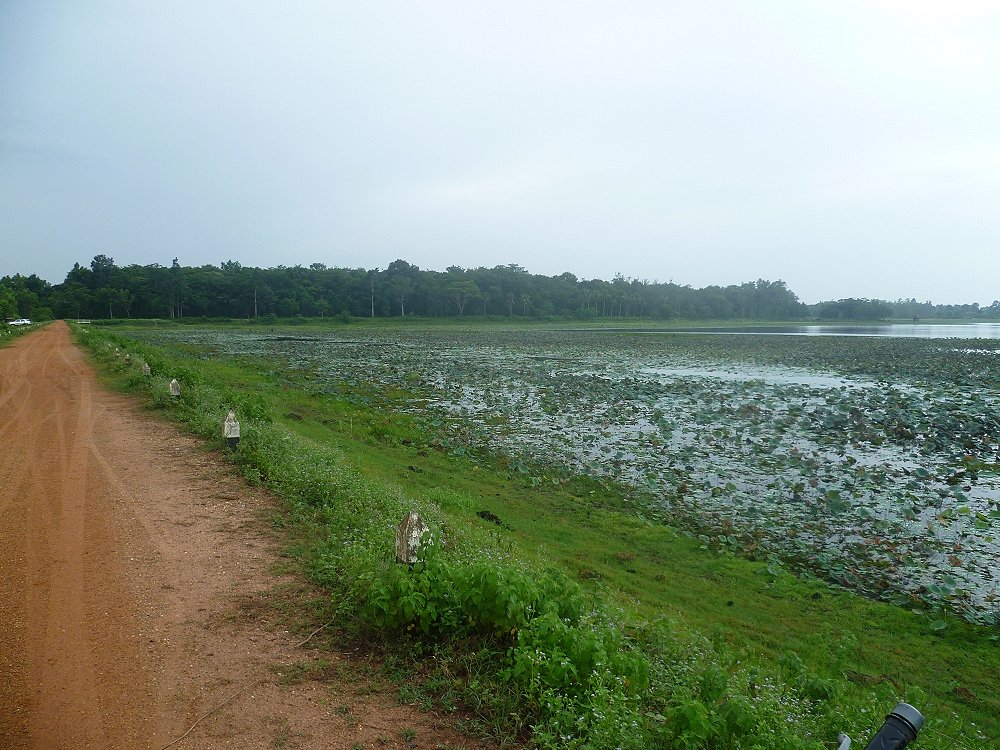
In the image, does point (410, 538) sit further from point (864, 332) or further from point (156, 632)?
point (864, 332)

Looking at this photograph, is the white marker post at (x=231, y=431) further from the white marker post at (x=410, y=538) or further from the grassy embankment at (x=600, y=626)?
the white marker post at (x=410, y=538)

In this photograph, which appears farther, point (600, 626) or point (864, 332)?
point (864, 332)

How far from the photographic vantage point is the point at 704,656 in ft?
16.3

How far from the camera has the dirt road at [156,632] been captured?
3.60 m

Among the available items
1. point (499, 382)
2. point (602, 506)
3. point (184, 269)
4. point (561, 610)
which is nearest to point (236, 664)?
point (561, 610)

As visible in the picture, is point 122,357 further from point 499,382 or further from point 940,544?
point 940,544

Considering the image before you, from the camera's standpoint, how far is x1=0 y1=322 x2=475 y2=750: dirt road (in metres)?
3.60

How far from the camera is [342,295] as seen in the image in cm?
9944

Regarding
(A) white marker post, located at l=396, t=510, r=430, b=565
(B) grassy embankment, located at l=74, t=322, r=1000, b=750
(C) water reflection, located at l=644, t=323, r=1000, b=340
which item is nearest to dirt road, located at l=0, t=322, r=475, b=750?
(B) grassy embankment, located at l=74, t=322, r=1000, b=750

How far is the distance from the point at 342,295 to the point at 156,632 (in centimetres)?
9913

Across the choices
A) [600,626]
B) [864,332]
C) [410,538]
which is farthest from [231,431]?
[864,332]

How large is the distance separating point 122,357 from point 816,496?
76.3 feet

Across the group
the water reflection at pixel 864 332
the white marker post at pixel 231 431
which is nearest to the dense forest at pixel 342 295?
the water reflection at pixel 864 332

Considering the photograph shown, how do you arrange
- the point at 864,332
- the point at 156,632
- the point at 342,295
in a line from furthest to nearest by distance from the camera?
the point at 342,295
the point at 864,332
the point at 156,632
